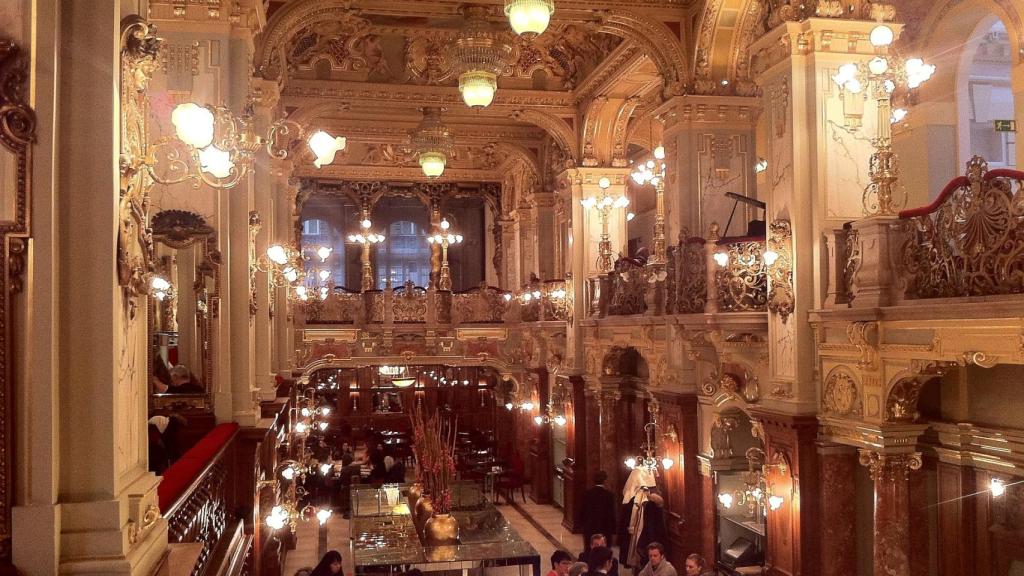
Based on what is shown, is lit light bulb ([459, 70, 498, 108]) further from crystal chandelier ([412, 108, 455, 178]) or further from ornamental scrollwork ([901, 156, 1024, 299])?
ornamental scrollwork ([901, 156, 1024, 299])

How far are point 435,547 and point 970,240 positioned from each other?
6701mm

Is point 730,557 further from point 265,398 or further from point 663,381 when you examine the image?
point 265,398

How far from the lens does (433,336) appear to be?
67.2 ft

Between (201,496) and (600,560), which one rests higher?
(201,496)

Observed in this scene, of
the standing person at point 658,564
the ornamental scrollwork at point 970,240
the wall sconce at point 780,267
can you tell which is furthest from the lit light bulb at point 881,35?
the standing person at point 658,564

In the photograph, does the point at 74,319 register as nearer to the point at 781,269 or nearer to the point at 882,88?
the point at 882,88

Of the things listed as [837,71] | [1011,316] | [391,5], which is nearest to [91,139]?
[1011,316]

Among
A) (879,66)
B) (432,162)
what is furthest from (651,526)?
(879,66)

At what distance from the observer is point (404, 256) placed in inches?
1152

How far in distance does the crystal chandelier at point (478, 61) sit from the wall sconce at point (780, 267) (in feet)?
10.4

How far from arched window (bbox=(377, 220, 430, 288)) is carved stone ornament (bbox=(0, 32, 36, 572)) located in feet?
85.0

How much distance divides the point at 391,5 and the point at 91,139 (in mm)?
9625

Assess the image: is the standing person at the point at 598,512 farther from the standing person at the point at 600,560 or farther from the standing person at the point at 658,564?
the standing person at the point at 658,564

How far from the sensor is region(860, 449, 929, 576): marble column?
771cm
